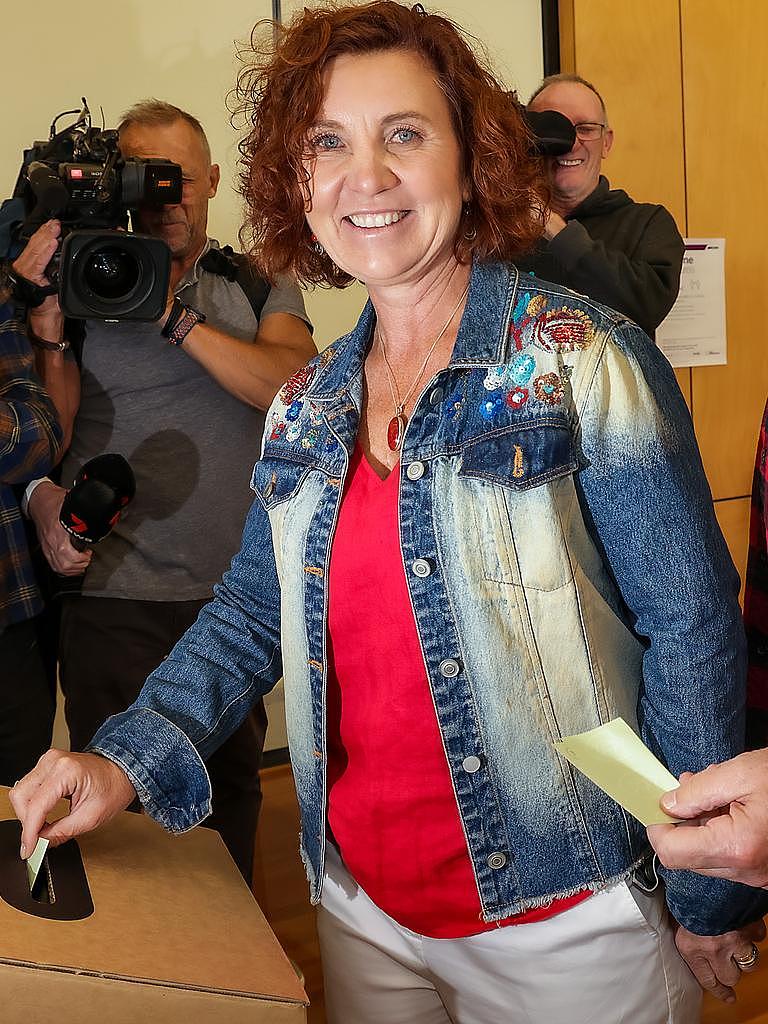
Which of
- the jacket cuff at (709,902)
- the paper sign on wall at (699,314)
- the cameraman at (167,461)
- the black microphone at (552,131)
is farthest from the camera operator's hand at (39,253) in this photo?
the paper sign on wall at (699,314)

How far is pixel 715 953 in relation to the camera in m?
1.09

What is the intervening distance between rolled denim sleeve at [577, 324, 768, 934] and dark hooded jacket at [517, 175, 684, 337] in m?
1.20

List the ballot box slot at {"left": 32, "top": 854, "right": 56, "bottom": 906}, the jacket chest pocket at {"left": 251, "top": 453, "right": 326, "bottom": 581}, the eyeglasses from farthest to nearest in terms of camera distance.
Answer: the eyeglasses < the jacket chest pocket at {"left": 251, "top": 453, "right": 326, "bottom": 581} < the ballot box slot at {"left": 32, "top": 854, "right": 56, "bottom": 906}

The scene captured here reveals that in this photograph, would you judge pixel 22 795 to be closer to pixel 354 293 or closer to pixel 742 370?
pixel 354 293

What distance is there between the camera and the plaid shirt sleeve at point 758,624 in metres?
1.22

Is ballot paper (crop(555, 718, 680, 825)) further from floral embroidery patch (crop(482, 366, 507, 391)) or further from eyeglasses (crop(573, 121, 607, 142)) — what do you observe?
eyeglasses (crop(573, 121, 607, 142))

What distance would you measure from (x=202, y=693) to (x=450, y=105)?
69cm

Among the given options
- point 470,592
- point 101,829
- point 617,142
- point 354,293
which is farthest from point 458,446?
point 617,142

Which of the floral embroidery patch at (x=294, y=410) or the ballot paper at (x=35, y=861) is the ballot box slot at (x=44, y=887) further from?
the floral embroidery patch at (x=294, y=410)

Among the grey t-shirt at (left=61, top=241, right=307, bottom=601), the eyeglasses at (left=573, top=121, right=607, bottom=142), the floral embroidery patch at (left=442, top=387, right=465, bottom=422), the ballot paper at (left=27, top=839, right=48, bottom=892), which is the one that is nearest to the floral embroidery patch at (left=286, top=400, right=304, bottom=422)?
→ the floral embroidery patch at (left=442, top=387, right=465, bottom=422)

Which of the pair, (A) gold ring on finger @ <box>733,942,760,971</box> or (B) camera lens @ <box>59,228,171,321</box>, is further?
(B) camera lens @ <box>59,228,171,321</box>

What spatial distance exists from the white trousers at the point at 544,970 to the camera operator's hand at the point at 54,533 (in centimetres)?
104

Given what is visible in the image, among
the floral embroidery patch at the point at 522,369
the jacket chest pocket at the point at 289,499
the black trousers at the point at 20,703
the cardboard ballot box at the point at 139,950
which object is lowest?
the black trousers at the point at 20,703

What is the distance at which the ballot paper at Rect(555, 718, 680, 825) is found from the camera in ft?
2.59
